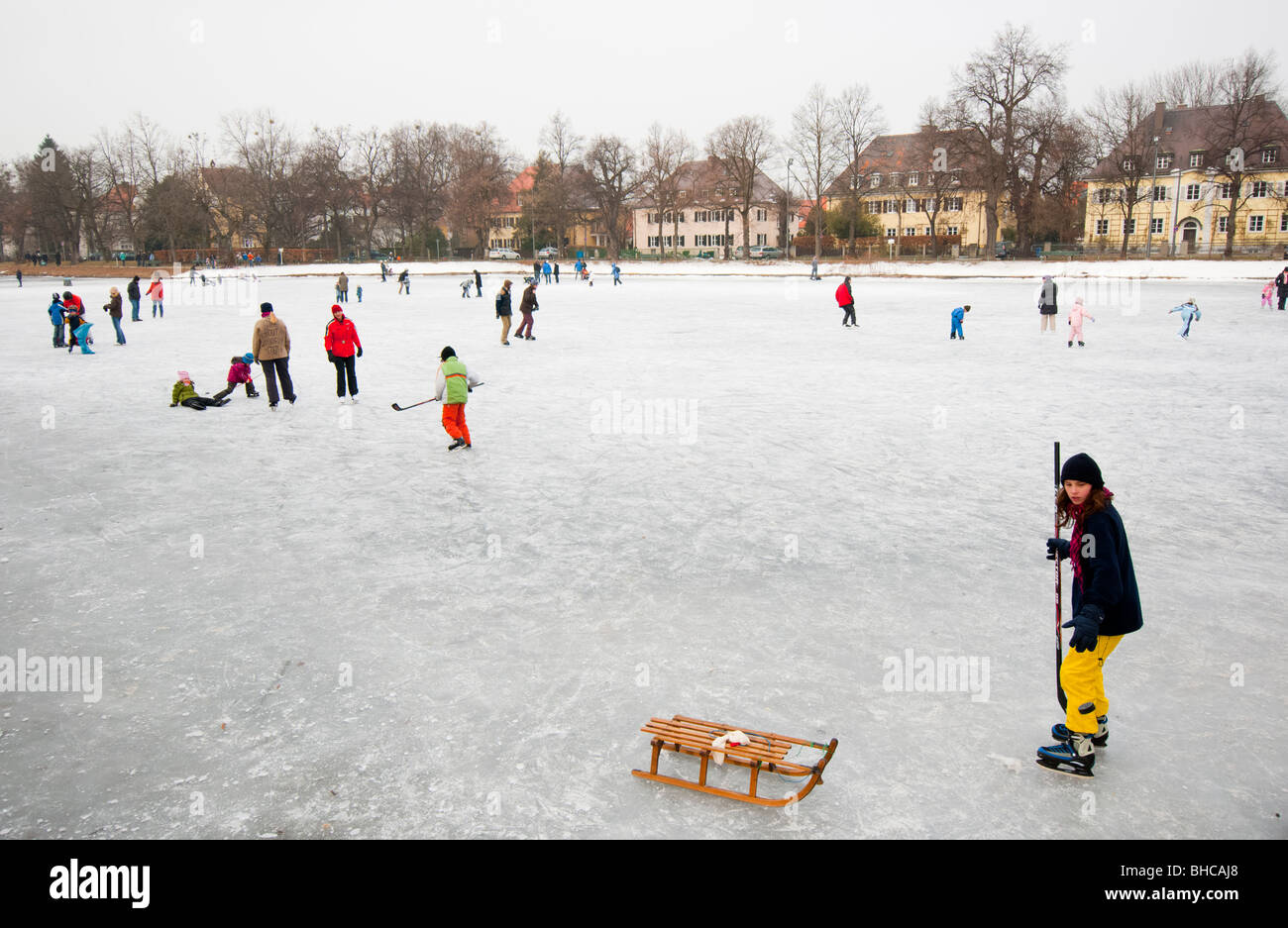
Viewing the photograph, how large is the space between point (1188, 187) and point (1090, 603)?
7928cm

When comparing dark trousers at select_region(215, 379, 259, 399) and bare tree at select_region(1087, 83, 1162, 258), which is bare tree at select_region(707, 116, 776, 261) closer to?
bare tree at select_region(1087, 83, 1162, 258)

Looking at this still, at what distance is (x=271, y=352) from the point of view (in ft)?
42.4

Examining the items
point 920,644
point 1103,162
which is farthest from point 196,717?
point 1103,162

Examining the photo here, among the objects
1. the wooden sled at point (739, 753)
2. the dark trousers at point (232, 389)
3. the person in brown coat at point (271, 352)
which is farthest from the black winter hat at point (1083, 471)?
the dark trousers at point (232, 389)

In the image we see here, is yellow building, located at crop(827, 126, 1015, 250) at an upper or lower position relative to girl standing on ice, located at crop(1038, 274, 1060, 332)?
upper

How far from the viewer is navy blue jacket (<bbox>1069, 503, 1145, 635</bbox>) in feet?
12.6

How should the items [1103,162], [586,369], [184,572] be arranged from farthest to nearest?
1. [1103,162]
2. [586,369]
3. [184,572]

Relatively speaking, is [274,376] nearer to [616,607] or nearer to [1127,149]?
[616,607]

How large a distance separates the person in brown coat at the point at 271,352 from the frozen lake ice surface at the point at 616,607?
392 mm

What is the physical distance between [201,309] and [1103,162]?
65088 millimetres

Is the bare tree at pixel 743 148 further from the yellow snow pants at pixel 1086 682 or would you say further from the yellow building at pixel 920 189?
the yellow snow pants at pixel 1086 682

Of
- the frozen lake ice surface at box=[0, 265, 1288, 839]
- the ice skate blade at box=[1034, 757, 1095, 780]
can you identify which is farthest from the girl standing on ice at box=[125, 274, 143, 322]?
the ice skate blade at box=[1034, 757, 1095, 780]

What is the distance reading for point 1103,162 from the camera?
218 ft
